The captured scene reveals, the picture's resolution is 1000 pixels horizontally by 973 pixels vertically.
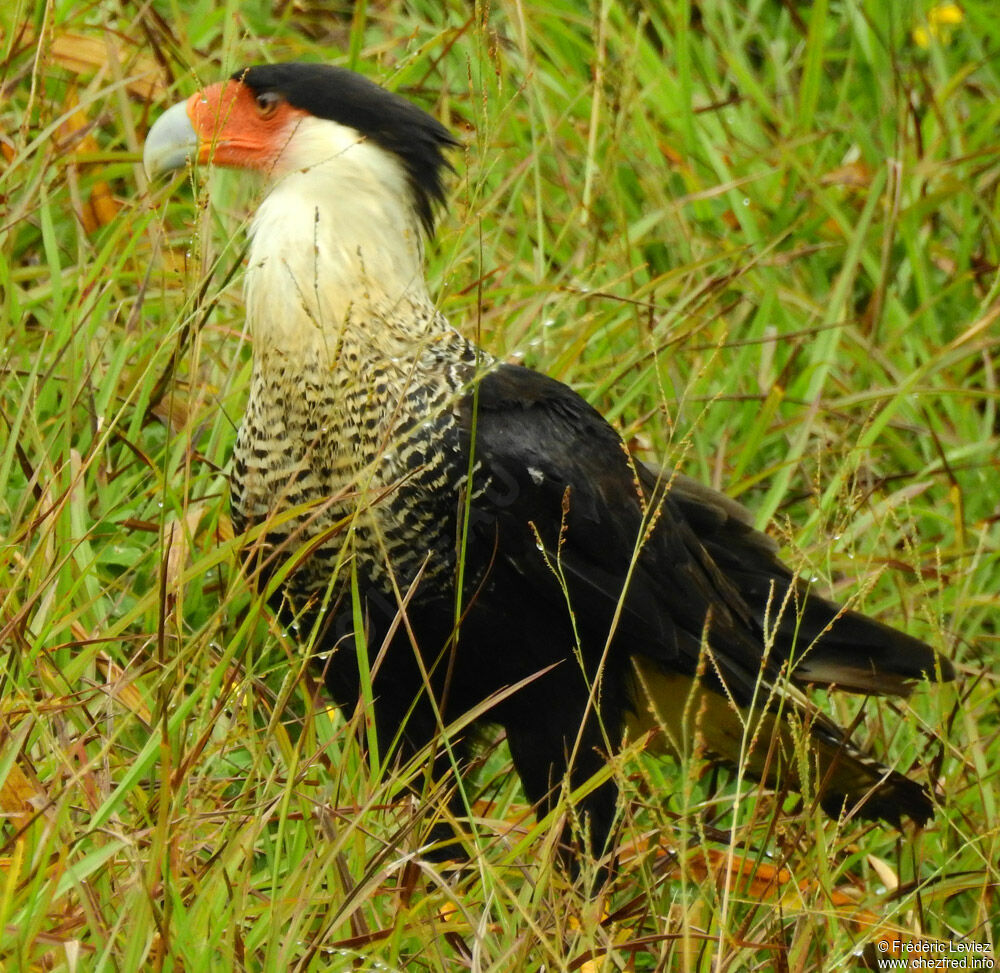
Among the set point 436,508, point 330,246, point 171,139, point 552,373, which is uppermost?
point 171,139

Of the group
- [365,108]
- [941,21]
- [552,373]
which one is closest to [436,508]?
[365,108]

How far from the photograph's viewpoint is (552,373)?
150 inches

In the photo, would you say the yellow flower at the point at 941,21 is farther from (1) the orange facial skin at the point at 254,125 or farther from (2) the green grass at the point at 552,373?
(1) the orange facial skin at the point at 254,125

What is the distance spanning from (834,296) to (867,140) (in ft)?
2.77

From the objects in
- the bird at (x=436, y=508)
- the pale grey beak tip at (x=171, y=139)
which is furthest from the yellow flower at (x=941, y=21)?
the pale grey beak tip at (x=171, y=139)

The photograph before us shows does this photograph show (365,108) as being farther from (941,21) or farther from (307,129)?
(941,21)

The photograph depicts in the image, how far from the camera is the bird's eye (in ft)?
10.1

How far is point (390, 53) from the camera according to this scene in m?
4.82

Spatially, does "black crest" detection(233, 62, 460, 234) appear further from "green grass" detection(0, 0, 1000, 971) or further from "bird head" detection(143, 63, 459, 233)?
"green grass" detection(0, 0, 1000, 971)

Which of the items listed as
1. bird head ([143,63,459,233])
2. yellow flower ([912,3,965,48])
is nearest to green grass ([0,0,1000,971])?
yellow flower ([912,3,965,48])

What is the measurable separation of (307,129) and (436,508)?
805 millimetres

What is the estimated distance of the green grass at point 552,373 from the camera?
7.22ft

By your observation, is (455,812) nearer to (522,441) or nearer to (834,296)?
(522,441)

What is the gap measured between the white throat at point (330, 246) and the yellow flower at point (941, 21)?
2.92m
